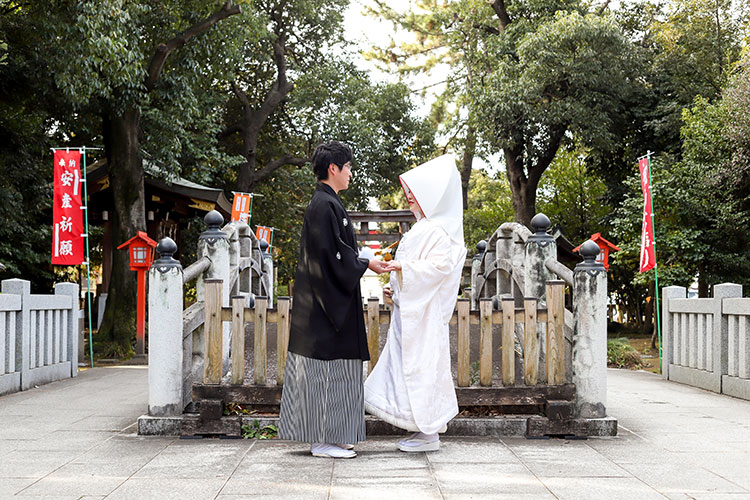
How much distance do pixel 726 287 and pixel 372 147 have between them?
16034 millimetres

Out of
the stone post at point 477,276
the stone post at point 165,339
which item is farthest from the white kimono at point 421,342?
the stone post at point 477,276

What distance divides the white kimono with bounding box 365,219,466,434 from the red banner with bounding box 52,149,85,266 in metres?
9.98

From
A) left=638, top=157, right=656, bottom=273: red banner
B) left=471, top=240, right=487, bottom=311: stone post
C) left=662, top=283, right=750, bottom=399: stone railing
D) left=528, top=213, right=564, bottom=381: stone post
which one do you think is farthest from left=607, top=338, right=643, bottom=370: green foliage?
left=528, top=213, right=564, bottom=381: stone post

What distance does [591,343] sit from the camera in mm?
5410

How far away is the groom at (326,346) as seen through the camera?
15.5ft

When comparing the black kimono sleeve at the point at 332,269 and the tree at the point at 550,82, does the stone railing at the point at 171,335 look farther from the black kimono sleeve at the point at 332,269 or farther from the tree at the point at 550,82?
the tree at the point at 550,82

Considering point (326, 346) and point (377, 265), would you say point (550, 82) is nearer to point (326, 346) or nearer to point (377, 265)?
point (377, 265)

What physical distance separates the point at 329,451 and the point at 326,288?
1073 millimetres

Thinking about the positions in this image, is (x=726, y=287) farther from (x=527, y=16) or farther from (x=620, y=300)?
(x=620, y=300)

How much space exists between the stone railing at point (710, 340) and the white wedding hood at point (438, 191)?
4.52 m

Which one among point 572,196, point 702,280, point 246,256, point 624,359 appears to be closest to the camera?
point 246,256

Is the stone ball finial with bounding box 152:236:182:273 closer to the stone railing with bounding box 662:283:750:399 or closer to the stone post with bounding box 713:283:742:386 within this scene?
the stone railing with bounding box 662:283:750:399

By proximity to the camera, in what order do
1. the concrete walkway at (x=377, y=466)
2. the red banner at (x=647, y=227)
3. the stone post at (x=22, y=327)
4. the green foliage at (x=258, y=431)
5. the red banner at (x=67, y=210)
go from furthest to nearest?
the red banner at (x=647, y=227), the red banner at (x=67, y=210), the stone post at (x=22, y=327), the green foliage at (x=258, y=431), the concrete walkway at (x=377, y=466)

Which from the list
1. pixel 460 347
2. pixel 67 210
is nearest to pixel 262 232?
pixel 67 210
